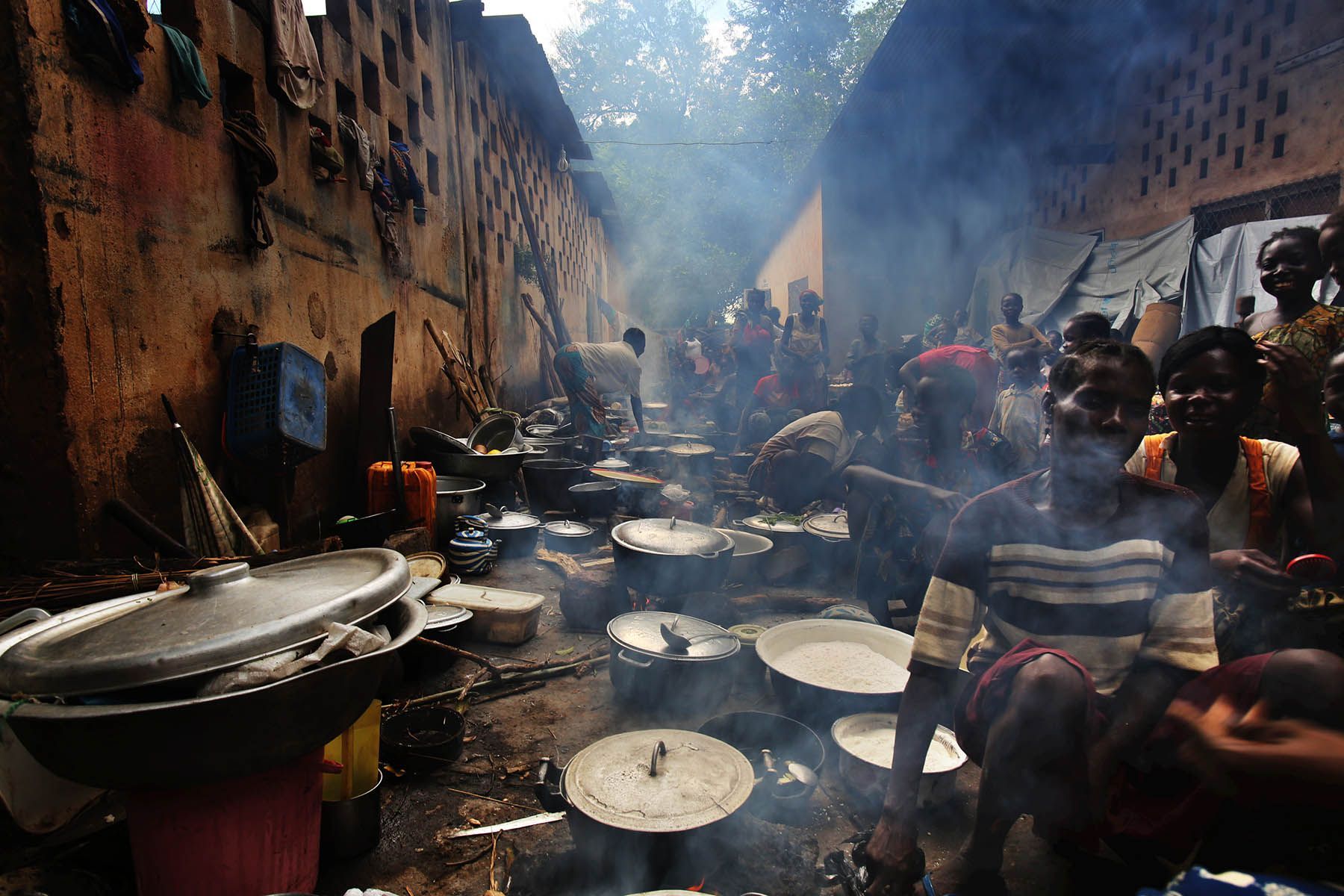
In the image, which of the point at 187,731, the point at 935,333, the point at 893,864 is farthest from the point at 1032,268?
the point at 187,731

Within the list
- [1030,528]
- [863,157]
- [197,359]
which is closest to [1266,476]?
[1030,528]

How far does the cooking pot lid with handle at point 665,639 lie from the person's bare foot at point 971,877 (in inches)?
54.6

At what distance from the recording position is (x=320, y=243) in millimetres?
5215

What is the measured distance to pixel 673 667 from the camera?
342cm

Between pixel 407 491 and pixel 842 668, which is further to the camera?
pixel 407 491

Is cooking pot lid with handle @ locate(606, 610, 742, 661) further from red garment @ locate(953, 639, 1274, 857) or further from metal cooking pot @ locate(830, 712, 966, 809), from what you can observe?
red garment @ locate(953, 639, 1274, 857)

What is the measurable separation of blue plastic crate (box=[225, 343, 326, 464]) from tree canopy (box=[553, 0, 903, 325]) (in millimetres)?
26589

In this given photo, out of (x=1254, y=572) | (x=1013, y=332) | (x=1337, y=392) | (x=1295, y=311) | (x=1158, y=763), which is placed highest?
(x=1013, y=332)

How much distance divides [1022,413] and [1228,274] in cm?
427

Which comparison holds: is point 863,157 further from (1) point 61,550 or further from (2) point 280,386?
(1) point 61,550

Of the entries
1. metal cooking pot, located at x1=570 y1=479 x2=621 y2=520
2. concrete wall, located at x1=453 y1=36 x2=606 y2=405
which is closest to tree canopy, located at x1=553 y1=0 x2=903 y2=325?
concrete wall, located at x1=453 y1=36 x2=606 y2=405

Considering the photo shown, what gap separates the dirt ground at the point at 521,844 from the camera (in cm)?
217

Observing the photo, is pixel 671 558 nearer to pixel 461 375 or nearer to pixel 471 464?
pixel 471 464

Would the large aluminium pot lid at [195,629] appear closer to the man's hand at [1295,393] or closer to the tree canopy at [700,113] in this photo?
the man's hand at [1295,393]
